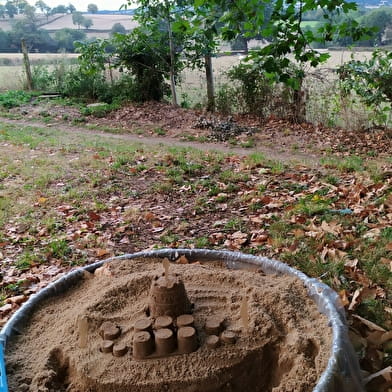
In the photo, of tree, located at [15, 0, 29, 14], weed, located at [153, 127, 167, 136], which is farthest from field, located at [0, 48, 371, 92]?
tree, located at [15, 0, 29, 14]

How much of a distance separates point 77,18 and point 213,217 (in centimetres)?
1976

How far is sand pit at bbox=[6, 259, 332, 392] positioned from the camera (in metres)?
1.74

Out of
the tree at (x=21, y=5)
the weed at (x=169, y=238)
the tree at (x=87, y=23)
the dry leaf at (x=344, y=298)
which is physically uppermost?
the tree at (x=21, y=5)

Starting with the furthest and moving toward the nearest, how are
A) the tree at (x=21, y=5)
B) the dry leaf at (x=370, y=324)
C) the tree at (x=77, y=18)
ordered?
1. the tree at (x=21, y=5)
2. the tree at (x=77, y=18)
3. the dry leaf at (x=370, y=324)

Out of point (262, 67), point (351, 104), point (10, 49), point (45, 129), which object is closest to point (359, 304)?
point (262, 67)

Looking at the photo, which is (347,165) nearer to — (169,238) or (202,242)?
(202,242)

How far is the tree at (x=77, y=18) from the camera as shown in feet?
66.5

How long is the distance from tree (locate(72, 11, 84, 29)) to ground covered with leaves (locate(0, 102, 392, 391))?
15.7m

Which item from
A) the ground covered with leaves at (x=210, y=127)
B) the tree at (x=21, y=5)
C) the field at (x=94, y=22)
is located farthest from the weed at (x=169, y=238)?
the tree at (x=21, y=5)

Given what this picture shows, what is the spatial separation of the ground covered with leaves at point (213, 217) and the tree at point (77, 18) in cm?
1568

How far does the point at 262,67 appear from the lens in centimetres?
319

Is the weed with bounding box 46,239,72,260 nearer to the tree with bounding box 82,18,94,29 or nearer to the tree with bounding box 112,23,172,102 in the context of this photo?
the tree with bounding box 112,23,172,102

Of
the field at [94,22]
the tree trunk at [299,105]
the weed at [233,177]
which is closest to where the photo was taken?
the weed at [233,177]

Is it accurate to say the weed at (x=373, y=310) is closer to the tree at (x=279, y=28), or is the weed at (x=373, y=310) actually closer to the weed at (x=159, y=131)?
the tree at (x=279, y=28)
